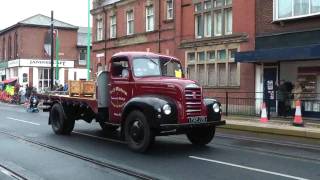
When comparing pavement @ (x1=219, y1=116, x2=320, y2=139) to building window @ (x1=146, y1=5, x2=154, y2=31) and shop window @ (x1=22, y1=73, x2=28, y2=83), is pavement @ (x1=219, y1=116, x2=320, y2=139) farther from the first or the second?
shop window @ (x1=22, y1=73, x2=28, y2=83)

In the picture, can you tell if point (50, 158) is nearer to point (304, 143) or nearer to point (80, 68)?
point (304, 143)

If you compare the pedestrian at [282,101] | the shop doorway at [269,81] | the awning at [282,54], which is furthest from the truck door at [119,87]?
the shop doorway at [269,81]

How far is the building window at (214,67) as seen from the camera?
1043 inches

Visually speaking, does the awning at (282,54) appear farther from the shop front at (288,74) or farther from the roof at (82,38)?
the roof at (82,38)

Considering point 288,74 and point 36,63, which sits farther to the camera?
point 36,63

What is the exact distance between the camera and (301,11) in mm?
22734

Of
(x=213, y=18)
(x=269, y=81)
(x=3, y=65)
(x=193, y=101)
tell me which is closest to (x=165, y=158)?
(x=193, y=101)

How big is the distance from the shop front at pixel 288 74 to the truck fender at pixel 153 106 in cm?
971

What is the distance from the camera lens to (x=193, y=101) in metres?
12.2

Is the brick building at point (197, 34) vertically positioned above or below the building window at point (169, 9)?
below

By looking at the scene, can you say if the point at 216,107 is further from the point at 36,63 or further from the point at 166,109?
the point at 36,63

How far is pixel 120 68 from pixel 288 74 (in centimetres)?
1241

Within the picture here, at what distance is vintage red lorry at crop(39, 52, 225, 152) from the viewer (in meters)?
11.8

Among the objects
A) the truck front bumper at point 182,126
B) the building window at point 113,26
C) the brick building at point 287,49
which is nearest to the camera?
the truck front bumper at point 182,126
